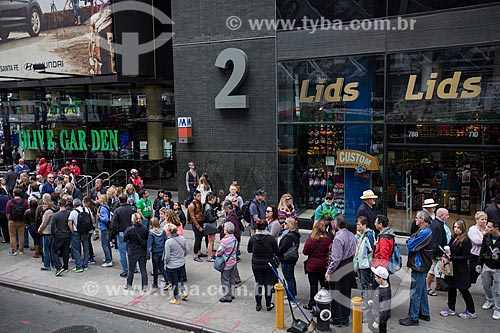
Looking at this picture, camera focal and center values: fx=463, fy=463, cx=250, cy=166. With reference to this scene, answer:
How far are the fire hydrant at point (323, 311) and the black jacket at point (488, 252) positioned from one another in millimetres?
2693

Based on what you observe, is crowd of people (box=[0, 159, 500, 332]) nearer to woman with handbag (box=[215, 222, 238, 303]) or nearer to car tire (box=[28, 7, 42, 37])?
woman with handbag (box=[215, 222, 238, 303])

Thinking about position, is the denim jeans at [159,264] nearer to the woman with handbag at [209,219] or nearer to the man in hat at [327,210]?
the woman with handbag at [209,219]

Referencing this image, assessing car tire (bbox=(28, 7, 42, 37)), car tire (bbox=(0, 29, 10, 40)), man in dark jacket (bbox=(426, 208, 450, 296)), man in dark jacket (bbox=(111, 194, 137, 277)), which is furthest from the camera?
car tire (bbox=(0, 29, 10, 40))

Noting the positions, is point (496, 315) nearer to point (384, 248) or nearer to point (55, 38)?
point (384, 248)

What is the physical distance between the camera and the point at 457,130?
11.9 metres

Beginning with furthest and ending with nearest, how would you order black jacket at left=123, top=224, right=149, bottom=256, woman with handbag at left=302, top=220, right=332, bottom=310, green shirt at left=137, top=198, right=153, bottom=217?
1. green shirt at left=137, top=198, right=153, bottom=217
2. black jacket at left=123, top=224, right=149, bottom=256
3. woman with handbag at left=302, top=220, right=332, bottom=310

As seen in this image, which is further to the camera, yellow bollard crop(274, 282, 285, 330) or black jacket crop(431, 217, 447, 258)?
black jacket crop(431, 217, 447, 258)

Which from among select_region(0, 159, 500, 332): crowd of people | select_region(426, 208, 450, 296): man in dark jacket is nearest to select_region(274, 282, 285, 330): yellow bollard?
select_region(0, 159, 500, 332): crowd of people

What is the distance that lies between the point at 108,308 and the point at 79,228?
2.36m

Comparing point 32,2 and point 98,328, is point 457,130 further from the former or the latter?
point 32,2

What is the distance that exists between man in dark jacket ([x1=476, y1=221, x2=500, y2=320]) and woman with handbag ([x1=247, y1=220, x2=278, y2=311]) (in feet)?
11.5

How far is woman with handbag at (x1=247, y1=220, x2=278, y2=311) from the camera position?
812cm

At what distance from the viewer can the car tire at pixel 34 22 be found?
20348 mm

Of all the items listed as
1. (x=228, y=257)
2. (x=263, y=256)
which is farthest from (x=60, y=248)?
(x=263, y=256)
